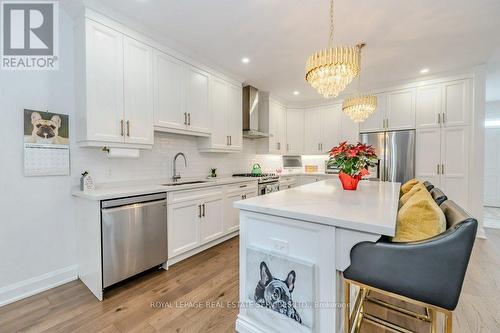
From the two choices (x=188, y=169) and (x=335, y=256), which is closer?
(x=335, y=256)

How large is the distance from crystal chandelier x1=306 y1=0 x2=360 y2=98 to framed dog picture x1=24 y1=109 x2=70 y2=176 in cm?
246

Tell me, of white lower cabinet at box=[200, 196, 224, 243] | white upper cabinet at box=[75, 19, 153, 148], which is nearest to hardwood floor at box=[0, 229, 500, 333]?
white lower cabinet at box=[200, 196, 224, 243]

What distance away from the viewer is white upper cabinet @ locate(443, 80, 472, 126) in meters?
3.51

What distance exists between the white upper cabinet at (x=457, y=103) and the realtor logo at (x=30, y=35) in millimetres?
5509

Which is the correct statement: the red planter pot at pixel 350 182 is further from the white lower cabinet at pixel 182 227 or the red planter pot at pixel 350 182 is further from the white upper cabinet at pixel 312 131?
the white upper cabinet at pixel 312 131

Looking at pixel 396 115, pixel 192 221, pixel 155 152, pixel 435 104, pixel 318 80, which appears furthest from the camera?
pixel 396 115

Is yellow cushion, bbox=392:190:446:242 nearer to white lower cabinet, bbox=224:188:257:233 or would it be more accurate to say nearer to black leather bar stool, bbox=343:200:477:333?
black leather bar stool, bbox=343:200:477:333

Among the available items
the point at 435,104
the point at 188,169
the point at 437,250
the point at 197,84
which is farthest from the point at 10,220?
the point at 435,104

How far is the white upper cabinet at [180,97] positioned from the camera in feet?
8.52

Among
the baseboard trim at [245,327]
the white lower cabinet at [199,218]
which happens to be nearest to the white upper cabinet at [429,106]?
the white lower cabinet at [199,218]

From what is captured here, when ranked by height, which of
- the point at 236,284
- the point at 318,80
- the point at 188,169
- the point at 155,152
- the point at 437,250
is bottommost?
the point at 236,284

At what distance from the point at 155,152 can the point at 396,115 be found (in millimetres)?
4319

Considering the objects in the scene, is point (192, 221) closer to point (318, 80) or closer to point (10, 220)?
point (10, 220)

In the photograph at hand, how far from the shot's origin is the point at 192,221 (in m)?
2.69
